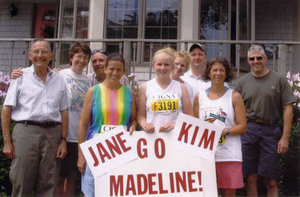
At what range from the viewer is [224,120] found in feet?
9.72

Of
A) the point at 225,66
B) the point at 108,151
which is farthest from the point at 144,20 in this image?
the point at 108,151

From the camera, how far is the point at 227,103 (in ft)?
9.82

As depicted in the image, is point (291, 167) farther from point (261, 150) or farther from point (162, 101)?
point (162, 101)

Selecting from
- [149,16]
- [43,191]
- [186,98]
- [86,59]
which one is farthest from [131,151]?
[149,16]

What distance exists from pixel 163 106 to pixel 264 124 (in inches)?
51.3

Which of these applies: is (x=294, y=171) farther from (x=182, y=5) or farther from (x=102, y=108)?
(x=182, y=5)

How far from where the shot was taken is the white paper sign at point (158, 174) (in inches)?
111

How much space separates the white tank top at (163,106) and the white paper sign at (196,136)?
0.12 metres

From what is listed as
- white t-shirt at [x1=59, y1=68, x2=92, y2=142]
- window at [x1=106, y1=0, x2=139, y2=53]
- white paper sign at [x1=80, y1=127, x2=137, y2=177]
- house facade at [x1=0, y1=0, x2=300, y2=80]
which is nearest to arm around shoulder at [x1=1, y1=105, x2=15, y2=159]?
white t-shirt at [x1=59, y1=68, x2=92, y2=142]

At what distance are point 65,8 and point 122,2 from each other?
71.6 inches

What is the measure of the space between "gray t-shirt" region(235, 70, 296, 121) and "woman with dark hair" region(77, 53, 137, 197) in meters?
1.44

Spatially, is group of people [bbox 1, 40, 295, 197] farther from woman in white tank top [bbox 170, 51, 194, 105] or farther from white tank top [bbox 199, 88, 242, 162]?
woman in white tank top [bbox 170, 51, 194, 105]

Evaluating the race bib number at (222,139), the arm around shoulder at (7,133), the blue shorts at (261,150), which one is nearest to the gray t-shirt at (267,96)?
the blue shorts at (261,150)

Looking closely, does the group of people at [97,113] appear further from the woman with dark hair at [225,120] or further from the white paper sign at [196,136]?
the white paper sign at [196,136]
